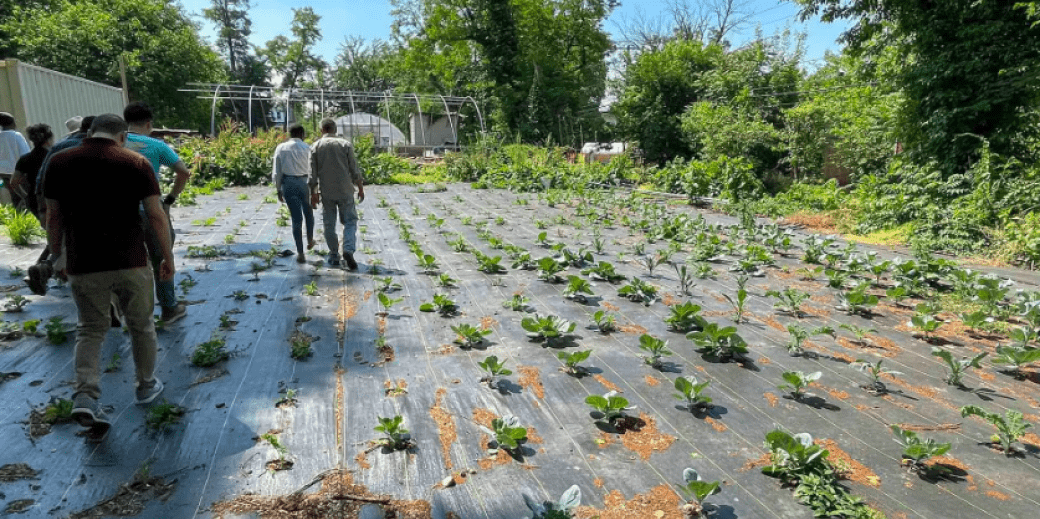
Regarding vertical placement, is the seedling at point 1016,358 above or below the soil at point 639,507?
above

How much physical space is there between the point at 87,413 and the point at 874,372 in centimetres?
415

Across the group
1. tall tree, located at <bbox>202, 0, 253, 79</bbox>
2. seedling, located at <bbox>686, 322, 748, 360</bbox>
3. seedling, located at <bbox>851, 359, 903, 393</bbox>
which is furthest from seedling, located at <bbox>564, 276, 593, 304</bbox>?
tall tree, located at <bbox>202, 0, 253, 79</bbox>

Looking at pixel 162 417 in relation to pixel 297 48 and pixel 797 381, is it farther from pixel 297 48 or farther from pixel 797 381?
pixel 297 48

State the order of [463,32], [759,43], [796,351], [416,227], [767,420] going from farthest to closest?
[463,32], [759,43], [416,227], [796,351], [767,420]

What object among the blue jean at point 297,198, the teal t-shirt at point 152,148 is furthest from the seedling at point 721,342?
the blue jean at point 297,198

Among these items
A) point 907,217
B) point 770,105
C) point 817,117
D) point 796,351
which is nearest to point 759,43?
point 770,105

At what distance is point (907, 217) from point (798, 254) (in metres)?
4.41

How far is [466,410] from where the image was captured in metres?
3.24

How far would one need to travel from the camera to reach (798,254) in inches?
291

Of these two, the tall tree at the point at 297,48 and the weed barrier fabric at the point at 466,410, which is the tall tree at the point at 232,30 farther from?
the weed barrier fabric at the point at 466,410

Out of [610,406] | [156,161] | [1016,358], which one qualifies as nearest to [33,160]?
[156,161]

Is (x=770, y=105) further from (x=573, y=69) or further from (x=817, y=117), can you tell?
(x=573, y=69)

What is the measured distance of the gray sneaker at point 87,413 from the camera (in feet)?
9.43

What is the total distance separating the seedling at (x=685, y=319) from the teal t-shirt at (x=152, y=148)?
149 inches
